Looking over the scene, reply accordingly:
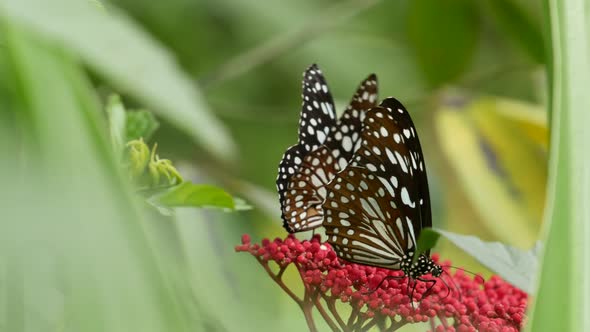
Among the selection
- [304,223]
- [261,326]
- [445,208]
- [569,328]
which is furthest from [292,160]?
[445,208]

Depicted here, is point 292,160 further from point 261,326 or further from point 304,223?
point 261,326

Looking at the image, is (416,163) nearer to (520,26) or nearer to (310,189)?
(310,189)

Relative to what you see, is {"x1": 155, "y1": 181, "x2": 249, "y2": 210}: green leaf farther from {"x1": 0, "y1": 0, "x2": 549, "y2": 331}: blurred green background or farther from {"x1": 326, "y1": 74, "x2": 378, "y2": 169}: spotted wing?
{"x1": 326, "y1": 74, "x2": 378, "y2": 169}: spotted wing

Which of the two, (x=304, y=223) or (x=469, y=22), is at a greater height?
(x=469, y=22)

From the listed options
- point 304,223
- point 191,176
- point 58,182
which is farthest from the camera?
point 191,176

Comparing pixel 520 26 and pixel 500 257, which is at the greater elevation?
pixel 520 26

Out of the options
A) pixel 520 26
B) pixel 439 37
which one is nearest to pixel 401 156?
pixel 520 26

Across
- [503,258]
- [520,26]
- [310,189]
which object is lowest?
[503,258]
